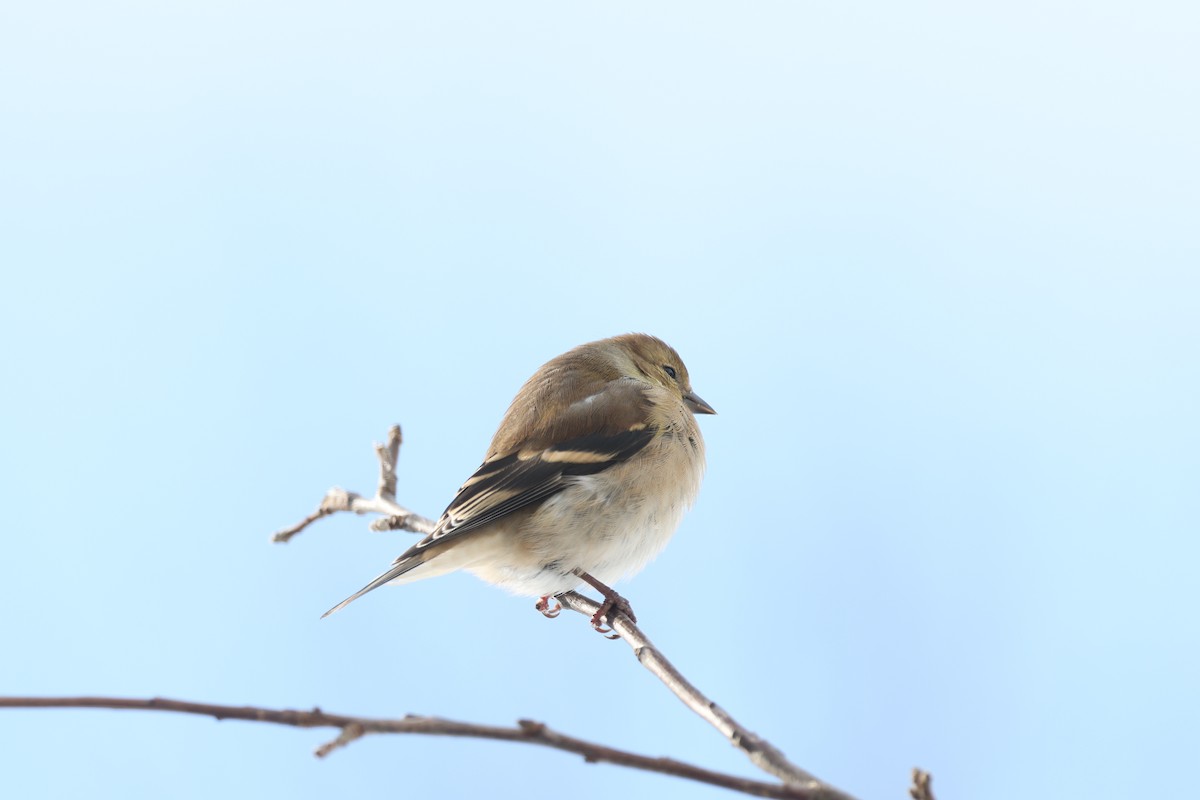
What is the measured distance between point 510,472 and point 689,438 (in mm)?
526

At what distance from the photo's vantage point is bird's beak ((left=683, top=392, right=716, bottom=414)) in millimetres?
3164

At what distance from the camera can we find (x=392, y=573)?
2.17m

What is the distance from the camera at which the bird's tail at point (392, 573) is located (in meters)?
2.02

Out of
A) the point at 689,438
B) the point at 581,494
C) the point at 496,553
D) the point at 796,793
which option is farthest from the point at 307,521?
the point at 796,793

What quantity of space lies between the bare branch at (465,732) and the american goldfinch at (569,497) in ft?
4.31

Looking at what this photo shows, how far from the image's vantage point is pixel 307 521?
8.57 ft

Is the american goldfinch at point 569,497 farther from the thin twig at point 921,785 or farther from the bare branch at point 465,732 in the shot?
the thin twig at point 921,785

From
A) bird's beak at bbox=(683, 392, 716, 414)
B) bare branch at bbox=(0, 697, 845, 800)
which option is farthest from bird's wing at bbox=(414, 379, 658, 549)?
bare branch at bbox=(0, 697, 845, 800)

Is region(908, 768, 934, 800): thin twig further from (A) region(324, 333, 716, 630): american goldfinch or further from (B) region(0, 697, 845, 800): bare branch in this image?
(A) region(324, 333, 716, 630): american goldfinch

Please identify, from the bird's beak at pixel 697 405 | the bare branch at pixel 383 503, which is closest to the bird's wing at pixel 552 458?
the bare branch at pixel 383 503

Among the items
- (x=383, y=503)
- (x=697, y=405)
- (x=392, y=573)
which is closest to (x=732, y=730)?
(x=392, y=573)

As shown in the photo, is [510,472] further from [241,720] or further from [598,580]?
[241,720]

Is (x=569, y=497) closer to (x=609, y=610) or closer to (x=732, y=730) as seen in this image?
(x=609, y=610)

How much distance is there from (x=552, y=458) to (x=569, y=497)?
12 cm
